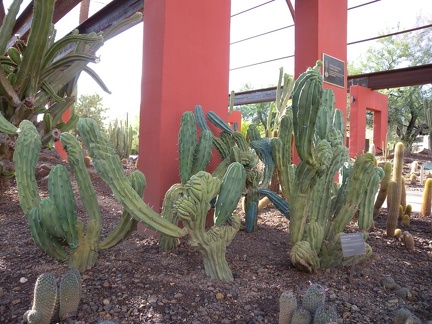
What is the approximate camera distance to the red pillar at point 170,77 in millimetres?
3551

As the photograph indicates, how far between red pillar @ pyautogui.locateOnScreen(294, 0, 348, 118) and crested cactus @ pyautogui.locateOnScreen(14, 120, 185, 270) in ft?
13.7

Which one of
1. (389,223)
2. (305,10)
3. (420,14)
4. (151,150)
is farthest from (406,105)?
(151,150)

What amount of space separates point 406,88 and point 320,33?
21.7 meters

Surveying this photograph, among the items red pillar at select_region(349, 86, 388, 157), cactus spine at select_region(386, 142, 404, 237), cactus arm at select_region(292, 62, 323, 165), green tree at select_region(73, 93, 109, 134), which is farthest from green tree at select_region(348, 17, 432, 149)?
cactus arm at select_region(292, 62, 323, 165)

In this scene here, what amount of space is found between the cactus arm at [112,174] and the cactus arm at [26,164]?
459mm

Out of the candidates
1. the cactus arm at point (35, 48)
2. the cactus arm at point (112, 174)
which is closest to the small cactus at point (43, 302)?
the cactus arm at point (112, 174)

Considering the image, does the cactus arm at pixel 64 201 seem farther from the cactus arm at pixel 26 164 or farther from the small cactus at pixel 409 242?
the small cactus at pixel 409 242

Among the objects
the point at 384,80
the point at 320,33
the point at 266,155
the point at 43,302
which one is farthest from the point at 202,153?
the point at 384,80

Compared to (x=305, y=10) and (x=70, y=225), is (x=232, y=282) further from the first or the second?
(x=305, y=10)

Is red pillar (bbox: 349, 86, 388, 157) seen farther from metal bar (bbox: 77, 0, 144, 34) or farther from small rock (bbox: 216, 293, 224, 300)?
small rock (bbox: 216, 293, 224, 300)

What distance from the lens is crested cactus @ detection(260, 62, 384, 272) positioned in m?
2.50

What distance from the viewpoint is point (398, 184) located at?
4250 mm

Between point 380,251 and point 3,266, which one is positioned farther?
point 380,251

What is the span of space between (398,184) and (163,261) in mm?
2910
